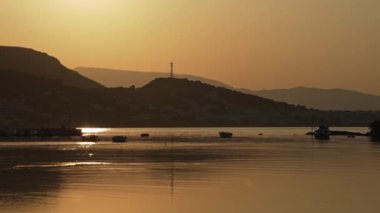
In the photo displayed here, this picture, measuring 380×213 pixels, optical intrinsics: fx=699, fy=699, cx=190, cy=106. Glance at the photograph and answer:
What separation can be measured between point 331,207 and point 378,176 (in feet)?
69.3

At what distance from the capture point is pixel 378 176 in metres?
62.2

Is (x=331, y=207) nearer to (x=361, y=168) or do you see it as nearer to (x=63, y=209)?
(x=63, y=209)

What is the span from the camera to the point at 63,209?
4291cm

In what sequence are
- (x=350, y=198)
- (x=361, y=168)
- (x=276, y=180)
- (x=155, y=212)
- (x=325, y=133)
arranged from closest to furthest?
1. (x=155, y=212)
2. (x=350, y=198)
3. (x=276, y=180)
4. (x=361, y=168)
5. (x=325, y=133)

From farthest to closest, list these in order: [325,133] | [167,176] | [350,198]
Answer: [325,133] < [167,176] < [350,198]

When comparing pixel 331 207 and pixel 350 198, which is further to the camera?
pixel 350 198

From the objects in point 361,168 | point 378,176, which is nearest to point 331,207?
point 378,176

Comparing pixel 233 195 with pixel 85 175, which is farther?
pixel 85 175

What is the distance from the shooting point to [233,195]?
161 ft

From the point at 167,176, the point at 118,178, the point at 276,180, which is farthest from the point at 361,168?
the point at 118,178

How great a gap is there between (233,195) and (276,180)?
36.9 feet

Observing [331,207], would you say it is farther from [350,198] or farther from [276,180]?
[276,180]

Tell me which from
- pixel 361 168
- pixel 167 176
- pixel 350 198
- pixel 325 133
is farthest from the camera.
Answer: pixel 325 133

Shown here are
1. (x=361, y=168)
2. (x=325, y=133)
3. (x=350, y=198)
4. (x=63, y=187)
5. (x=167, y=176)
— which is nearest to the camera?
(x=350, y=198)
